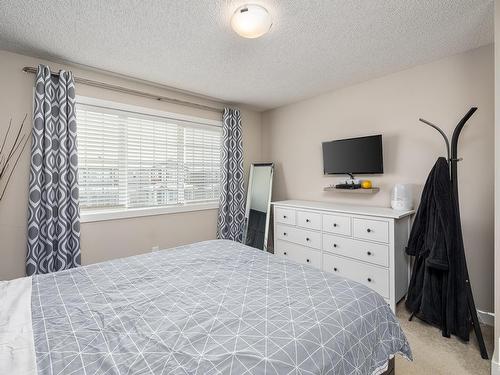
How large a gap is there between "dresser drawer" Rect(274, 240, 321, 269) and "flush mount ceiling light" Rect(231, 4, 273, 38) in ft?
7.43

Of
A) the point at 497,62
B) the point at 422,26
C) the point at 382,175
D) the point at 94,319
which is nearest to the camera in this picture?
the point at 94,319

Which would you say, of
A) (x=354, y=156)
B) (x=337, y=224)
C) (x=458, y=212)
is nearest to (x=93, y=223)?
(x=337, y=224)

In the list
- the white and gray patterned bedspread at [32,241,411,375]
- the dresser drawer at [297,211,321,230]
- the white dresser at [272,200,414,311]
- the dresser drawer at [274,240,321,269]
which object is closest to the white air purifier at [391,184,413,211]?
the white dresser at [272,200,414,311]

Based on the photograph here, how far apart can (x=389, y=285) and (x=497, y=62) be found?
6.08ft

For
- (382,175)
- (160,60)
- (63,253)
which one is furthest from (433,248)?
(63,253)

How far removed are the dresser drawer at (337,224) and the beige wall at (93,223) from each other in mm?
1647

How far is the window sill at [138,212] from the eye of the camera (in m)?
2.71

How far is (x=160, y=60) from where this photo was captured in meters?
2.46

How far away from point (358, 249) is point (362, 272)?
23 centimetres

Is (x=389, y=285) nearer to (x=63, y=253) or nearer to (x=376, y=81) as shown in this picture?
(x=376, y=81)

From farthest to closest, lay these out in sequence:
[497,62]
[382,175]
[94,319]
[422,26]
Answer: [382,175] → [422,26] → [497,62] → [94,319]

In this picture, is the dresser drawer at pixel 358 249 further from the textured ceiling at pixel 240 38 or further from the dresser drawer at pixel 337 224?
the textured ceiling at pixel 240 38

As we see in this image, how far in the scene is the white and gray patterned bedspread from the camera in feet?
2.86

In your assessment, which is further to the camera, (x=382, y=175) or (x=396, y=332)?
(x=382, y=175)
